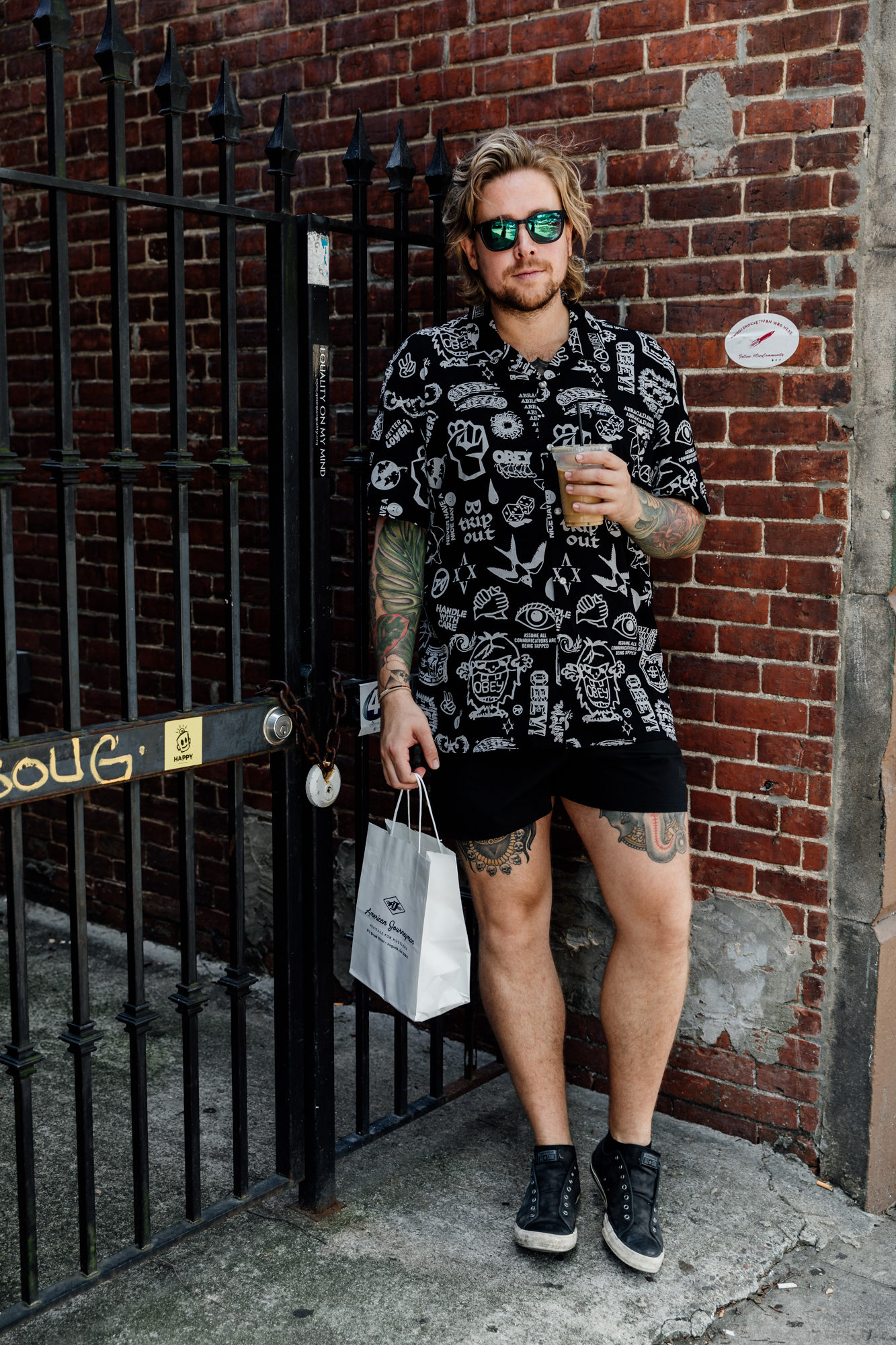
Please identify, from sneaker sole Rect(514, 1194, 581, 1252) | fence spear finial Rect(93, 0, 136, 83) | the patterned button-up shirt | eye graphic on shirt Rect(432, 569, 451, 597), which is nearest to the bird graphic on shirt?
the patterned button-up shirt

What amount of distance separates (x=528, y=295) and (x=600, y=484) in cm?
51

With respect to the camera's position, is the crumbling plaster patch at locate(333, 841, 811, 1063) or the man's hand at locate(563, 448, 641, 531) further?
the crumbling plaster patch at locate(333, 841, 811, 1063)

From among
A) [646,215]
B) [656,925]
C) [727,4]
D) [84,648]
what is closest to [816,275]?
[646,215]

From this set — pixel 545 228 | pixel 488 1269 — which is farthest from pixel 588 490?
pixel 488 1269

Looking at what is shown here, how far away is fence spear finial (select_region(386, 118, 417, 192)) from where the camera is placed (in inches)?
119

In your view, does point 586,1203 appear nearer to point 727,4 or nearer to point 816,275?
point 816,275

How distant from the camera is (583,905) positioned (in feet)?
11.4

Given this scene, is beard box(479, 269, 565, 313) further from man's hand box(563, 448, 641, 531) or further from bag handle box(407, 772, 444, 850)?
bag handle box(407, 772, 444, 850)

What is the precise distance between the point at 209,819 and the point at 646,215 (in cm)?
241

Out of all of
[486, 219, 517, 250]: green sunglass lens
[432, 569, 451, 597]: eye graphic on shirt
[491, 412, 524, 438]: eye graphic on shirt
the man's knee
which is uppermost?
[486, 219, 517, 250]: green sunglass lens

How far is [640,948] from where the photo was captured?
2855 millimetres

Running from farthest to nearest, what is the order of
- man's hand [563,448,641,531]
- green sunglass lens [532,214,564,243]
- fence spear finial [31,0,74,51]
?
green sunglass lens [532,214,564,243] < man's hand [563,448,641,531] < fence spear finial [31,0,74,51]

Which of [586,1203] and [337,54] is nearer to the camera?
[586,1203]

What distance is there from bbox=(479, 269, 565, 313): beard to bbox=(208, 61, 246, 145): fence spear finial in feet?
2.07
